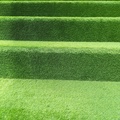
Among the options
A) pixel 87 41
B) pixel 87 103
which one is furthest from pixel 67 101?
pixel 87 41

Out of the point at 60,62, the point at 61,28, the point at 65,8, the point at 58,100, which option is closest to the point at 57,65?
the point at 60,62

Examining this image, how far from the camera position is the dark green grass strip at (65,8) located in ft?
10.5

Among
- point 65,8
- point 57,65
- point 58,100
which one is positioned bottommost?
point 58,100

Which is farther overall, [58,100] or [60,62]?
[60,62]

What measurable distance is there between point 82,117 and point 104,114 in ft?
0.58

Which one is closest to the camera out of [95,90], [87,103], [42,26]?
[87,103]

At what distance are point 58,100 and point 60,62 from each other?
40 centimetres

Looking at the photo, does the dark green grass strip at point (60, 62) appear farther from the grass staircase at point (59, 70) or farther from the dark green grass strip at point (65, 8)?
the dark green grass strip at point (65, 8)

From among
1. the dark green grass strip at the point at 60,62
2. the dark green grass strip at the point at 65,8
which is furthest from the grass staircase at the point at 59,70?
the dark green grass strip at the point at 65,8

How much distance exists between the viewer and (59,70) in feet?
6.84

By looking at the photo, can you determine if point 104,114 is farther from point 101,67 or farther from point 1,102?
point 1,102

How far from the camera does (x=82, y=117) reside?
65.1 inches

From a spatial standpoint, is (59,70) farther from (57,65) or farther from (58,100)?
(58,100)

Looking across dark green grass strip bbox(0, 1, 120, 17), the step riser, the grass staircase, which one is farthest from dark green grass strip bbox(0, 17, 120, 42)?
the step riser
